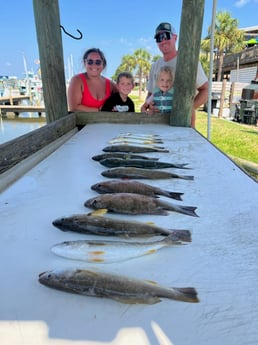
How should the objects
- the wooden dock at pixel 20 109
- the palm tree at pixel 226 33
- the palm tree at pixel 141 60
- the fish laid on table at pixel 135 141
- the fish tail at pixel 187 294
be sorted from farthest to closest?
the palm tree at pixel 141 60, the palm tree at pixel 226 33, the wooden dock at pixel 20 109, the fish laid on table at pixel 135 141, the fish tail at pixel 187 294

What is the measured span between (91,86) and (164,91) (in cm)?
117

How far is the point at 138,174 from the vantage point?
2018 mm

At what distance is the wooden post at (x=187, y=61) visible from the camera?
3959mm

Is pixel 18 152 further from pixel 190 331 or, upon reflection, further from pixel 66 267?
pixel 190 331

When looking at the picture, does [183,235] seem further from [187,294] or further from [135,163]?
[135,163]

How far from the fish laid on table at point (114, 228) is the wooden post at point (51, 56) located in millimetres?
3470

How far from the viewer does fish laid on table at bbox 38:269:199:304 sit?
936mm

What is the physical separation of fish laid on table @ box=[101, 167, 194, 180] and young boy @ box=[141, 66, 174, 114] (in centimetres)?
277

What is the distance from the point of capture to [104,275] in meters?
→ 0.99

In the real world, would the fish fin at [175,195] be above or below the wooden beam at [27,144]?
below

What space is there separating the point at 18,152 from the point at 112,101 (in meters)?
2.61

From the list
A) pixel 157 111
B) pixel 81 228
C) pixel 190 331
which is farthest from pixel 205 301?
pixel 157 111

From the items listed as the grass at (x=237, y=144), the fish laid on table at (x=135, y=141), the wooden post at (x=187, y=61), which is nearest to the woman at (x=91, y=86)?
the wooden post at (x=187, y=61)

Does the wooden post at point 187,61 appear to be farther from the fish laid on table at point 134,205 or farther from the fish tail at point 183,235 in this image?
→ the fish tail at point 183,235
